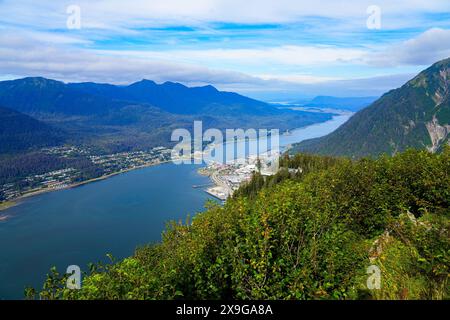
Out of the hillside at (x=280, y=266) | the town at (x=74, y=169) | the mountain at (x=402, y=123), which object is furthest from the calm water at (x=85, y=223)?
the mountain at (x=402, y=123)

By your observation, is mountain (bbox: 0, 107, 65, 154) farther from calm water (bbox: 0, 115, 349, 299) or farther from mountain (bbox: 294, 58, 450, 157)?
mountain (bbox: 294, 58, 450, 157)

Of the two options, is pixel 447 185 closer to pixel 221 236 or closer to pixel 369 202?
pixel 369 202

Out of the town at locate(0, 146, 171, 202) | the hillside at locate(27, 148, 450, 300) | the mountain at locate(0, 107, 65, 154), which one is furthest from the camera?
the mountain at locate(0, 107, 65, 154)

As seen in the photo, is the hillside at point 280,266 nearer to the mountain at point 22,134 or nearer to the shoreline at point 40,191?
the shoreline at point 40,191

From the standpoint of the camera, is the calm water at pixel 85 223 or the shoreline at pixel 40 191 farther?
the shoreline at pixel 40 191

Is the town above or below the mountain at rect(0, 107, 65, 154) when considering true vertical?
below

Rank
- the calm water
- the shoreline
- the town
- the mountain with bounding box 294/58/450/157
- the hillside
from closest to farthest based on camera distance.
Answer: the hillside, the calm water, the shoreline, the town, the mountain with bounding box 294/58/450/157

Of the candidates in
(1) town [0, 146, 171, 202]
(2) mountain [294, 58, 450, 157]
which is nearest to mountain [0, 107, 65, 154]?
(1) town [0, 146, 171, 202]
